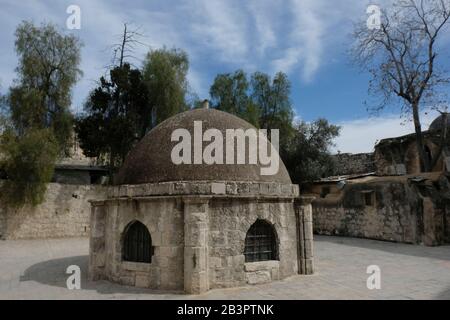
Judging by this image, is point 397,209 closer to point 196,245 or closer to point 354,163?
point 196,245

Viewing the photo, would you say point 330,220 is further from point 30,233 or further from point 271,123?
point 30,233

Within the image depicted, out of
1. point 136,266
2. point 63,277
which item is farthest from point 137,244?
point 63,277

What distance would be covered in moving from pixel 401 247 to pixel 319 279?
7489 millimetres

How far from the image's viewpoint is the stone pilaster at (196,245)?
7.32 m

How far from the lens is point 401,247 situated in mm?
14125

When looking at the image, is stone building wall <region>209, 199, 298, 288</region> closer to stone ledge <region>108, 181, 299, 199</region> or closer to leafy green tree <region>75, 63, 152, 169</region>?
stone ledge <region>108, 181, 299, 199</region>

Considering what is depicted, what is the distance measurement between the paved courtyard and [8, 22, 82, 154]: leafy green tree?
363 inches

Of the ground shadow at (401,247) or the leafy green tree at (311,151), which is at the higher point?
the leafy green tree at (311,151)

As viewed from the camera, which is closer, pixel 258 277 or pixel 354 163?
pixel 258 277

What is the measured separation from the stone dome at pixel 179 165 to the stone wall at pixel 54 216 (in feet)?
38.5

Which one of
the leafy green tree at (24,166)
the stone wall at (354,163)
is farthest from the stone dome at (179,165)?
the stone wall at (354,163)

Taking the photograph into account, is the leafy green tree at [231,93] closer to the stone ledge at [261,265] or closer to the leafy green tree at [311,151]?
the leafy green tree at [311,151]

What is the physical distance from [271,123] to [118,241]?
19.6m
